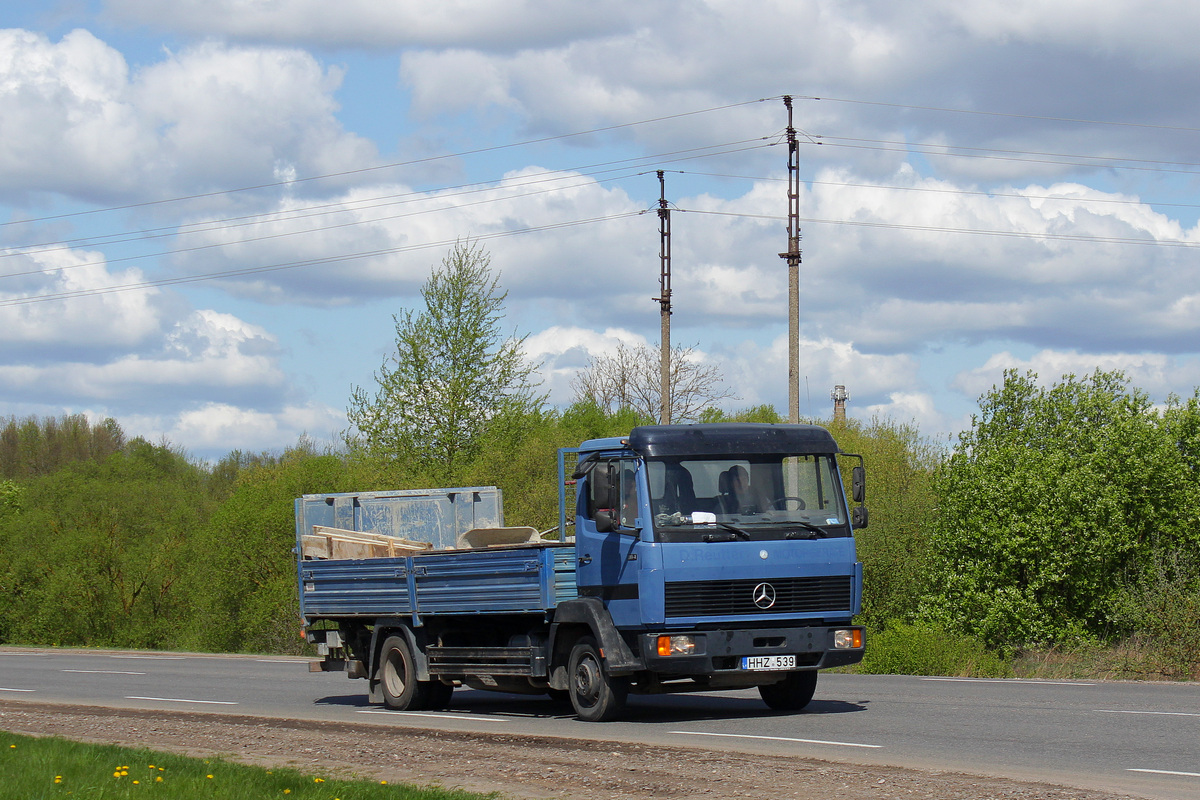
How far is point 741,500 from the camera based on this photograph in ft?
39.9

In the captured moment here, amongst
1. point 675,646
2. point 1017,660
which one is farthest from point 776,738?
point 1017,660

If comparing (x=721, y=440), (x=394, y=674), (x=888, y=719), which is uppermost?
(x=721, y=440)

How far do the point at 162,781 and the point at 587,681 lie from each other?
455 cm

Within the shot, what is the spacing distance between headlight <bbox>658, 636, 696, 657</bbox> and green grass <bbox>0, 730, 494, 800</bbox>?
3368 mm

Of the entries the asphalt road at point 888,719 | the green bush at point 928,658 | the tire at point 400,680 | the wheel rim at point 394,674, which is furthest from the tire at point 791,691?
the green bush at point 928,658

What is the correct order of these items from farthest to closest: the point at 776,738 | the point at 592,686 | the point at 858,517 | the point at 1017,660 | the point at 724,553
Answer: the point at 1017,660
the point at 592,686
the point at 858,517
the point at 724,553
the point at 776,738

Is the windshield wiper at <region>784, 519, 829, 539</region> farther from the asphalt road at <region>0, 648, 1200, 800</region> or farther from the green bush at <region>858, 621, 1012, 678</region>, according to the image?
the green bush at <region>858, 621, 1012, 678</region>

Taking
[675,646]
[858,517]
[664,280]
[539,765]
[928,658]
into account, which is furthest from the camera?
[664,280]

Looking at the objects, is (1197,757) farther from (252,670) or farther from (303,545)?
(252,670)

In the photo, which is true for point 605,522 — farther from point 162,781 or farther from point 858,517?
point 162,781

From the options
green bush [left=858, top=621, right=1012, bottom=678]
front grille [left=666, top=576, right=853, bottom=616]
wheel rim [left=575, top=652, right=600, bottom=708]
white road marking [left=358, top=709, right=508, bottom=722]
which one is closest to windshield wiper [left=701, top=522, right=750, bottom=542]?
front grille [left=666, top=576, right=853, bottom=616]

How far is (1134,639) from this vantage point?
2164cm

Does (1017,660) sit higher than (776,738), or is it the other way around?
(776,738)

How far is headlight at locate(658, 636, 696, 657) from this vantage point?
11.7 meters
